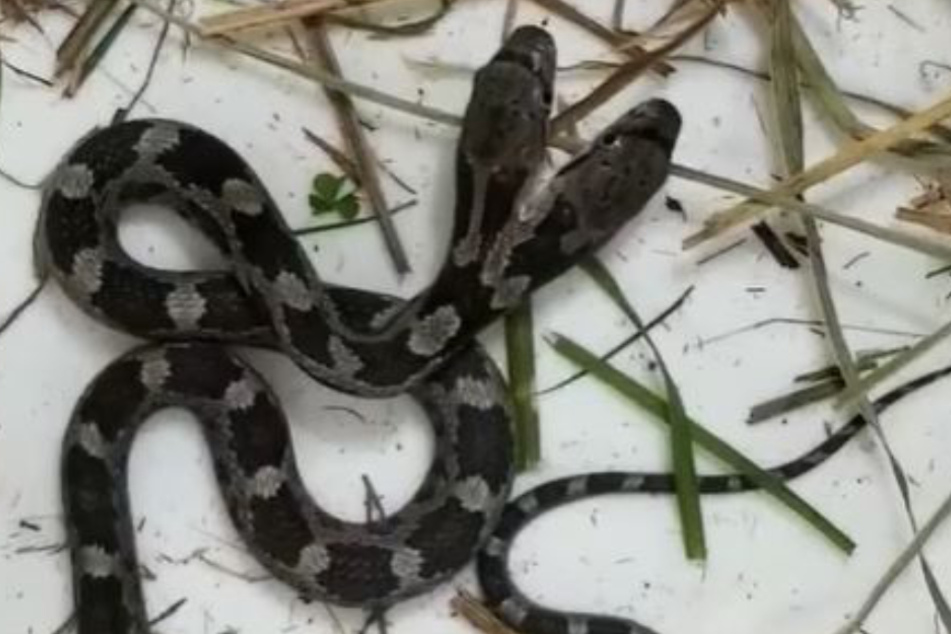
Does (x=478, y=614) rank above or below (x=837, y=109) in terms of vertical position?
below

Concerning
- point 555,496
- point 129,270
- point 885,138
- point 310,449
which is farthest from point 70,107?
point 885,138

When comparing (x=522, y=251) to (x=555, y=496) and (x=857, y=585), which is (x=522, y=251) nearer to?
(x=555, y=496)

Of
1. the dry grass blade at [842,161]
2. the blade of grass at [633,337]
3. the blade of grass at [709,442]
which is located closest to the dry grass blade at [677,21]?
the dry grass blade at [842,161]

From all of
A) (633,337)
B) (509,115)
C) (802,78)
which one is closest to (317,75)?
(509,115)

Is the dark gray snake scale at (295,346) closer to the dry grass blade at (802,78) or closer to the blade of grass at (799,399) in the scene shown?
the dry grass blade at (802,78)

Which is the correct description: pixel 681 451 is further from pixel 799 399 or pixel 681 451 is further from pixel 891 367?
pixel 891 367

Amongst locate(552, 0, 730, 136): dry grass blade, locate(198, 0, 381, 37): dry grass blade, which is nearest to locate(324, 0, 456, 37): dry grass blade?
locate(198, 0, 381, 37): dry grass blade

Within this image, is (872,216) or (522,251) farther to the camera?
(872,216)
